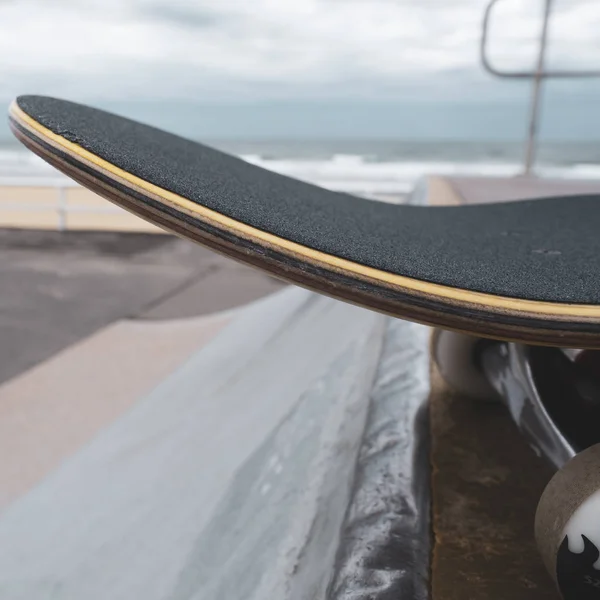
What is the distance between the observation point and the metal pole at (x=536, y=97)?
2.25 meters

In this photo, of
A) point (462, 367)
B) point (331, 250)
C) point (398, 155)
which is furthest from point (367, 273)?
point (398, 155)

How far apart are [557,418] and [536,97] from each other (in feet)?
7.28

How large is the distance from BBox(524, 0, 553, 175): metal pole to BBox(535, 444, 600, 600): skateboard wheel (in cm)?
223

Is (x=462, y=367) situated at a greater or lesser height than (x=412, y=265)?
lesser

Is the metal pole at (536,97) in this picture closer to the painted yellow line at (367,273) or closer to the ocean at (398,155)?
the painted yellow line at (367,273)

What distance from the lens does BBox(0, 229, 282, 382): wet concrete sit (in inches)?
89.8

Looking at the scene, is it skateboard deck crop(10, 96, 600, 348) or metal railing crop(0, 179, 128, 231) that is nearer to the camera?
skateboard deck crop(10, 96, 600, 348)

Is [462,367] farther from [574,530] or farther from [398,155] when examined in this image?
[398,155]

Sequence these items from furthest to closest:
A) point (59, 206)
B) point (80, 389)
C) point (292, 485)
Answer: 1. point (59, 206)
2. point (80, 389)
3. point (292, 485)

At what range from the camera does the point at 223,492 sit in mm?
649

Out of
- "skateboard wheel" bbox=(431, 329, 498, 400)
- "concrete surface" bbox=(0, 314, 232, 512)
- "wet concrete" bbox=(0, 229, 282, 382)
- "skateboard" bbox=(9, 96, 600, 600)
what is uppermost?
"skateboard" bbox=(9, 96, 600, 600)

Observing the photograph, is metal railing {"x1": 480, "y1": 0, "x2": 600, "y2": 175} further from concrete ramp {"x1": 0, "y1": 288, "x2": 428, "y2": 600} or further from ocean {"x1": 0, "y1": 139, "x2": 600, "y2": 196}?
ocean {"x1": 0, "y1": 139, "x2": 600, "y2": 196}

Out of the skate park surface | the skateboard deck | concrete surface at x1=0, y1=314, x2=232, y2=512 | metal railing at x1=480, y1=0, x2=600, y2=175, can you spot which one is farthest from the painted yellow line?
metal railing at x1=480, y1=0, x2=600, y2=175

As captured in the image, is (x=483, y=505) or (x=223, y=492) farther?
(x=223, y=492)
